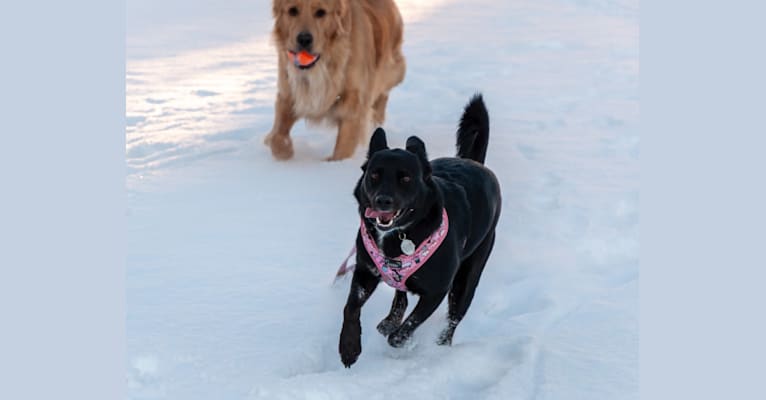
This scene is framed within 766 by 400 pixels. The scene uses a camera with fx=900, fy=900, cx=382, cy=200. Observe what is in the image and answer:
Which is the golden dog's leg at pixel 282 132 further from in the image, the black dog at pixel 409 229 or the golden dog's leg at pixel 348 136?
the black dog at pixel 409 229

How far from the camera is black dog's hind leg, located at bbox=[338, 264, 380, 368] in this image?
3.81m

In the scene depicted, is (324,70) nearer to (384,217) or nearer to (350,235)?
(350,235)

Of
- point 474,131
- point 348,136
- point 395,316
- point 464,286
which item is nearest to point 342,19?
point 348,136

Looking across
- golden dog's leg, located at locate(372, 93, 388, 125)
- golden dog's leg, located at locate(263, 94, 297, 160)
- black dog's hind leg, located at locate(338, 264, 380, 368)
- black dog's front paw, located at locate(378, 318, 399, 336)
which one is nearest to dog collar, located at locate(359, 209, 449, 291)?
black dog's hind leg, located at locate(338, 264, 380, 368)

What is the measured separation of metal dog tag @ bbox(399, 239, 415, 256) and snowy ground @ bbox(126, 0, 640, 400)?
486 mm

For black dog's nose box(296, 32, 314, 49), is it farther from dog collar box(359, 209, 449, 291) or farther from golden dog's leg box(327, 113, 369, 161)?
dog collar box(359, 209, 449, 291)

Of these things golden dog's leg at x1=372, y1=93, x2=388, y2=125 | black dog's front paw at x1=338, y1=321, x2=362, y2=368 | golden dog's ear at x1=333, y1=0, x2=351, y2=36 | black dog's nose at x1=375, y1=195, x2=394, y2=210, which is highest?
black dog's nose at x1=375, y1=195, x2=394, y2=210

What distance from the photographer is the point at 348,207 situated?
6.05 metres

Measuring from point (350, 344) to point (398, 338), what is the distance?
9.8 inches

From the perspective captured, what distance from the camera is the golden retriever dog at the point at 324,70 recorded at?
23.2 feet

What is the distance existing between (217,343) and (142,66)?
685 centimetres

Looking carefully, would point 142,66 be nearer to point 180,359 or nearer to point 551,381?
point 180,359

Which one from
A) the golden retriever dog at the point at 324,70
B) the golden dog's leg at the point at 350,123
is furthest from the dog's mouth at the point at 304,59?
the golden dog's leg at the point at 350,123

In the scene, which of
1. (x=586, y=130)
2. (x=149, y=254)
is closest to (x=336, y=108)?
(x=586, y=130)
